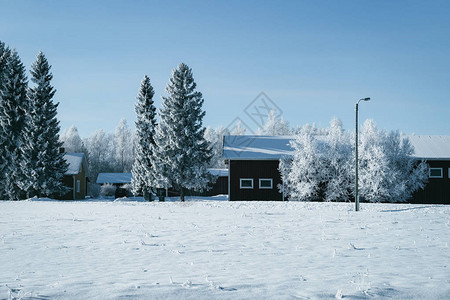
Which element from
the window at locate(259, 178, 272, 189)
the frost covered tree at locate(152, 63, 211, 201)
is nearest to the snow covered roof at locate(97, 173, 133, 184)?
the frost covered tree at locate(152, 63, 211, 201)

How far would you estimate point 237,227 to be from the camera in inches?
604

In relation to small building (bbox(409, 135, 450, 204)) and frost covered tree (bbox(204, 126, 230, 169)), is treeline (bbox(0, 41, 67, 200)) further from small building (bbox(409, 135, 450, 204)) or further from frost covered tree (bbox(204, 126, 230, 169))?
frost covered tree (bbox(204, 126, 230, 169))

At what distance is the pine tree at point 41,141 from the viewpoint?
41.1 meters

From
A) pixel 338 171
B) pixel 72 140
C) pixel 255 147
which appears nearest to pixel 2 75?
pixel 255 147

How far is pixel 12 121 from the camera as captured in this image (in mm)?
43281

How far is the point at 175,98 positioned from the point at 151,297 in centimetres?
3327

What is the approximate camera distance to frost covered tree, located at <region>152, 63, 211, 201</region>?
37.8 metres

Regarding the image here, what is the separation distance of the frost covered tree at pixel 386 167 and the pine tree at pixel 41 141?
103 feet

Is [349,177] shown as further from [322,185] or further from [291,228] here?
[291,228]

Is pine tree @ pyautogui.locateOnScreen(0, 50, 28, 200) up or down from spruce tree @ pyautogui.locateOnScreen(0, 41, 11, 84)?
down

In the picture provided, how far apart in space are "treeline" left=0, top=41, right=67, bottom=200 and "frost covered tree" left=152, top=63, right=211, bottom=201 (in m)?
Result: 12.2

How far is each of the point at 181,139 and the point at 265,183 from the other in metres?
9.18

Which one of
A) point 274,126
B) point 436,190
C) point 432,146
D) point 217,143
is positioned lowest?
point 436,190

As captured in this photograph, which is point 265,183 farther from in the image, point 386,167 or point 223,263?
point 223,263
